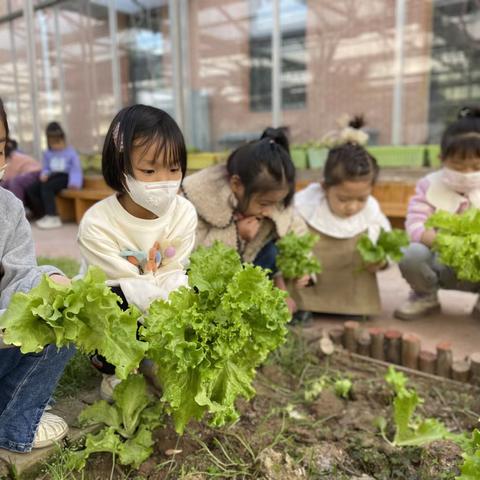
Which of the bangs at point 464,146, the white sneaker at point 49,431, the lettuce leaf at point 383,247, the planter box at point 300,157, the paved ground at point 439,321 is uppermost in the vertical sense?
the bangs at point 464,146

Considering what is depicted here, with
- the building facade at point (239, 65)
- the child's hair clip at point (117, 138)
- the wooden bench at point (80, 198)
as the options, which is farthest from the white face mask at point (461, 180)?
the wooden bench at point (80, 198)

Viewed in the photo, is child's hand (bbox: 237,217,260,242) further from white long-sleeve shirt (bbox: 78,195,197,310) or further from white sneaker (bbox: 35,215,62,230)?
white sneaker (bbox: 35,215,62,230)

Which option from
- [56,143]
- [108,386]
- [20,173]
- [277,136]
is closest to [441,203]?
[277,136]

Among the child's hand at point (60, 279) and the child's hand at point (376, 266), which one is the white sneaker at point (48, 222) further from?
the child's hand at point (60, 279)

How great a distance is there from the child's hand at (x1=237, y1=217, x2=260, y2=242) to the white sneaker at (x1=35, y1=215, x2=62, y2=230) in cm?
517

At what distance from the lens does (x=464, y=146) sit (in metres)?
2.90

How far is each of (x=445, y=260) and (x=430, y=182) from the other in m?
0.71

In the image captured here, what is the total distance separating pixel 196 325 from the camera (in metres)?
1.47

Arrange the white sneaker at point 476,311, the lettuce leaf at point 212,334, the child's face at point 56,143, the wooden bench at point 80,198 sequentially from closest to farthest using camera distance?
the lettuce leaf at point 212,334
the white sneaker at point 476,311
the wooden bench at point 80,198
the child's face at point 56,143

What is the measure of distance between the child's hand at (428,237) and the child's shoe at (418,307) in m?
0.41

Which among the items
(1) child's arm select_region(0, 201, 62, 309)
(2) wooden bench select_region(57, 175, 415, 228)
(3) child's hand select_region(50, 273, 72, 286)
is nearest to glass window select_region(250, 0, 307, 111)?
(2) wooden bench select_region(57, 175, 415, 228)

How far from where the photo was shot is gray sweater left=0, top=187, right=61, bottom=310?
157 cm

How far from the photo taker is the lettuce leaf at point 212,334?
144 cm

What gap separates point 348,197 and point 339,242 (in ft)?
1.03
